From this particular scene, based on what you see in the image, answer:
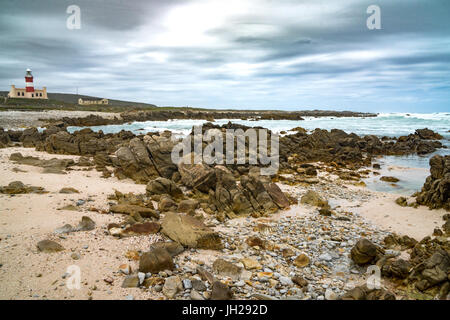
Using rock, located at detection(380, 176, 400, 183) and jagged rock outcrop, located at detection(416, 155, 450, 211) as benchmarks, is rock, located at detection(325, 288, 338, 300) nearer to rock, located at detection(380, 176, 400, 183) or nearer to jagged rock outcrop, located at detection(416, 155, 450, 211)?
jagged rock outcrop, located at detection(416, 155, 450, 211)

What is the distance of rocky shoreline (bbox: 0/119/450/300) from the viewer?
623 cm

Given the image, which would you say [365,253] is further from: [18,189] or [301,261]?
[18,189]

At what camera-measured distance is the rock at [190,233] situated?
8.05 metres

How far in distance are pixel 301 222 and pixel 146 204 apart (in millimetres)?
5899

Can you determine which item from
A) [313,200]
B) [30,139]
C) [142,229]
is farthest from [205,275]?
[30,139]

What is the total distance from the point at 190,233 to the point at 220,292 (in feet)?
8.75

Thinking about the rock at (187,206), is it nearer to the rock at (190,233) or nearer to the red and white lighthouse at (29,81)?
the rock at (190,233)

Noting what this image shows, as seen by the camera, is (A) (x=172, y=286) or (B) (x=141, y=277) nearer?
(A) (x=172, y=286)

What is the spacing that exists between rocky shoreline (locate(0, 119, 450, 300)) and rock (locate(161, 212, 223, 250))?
0.03m

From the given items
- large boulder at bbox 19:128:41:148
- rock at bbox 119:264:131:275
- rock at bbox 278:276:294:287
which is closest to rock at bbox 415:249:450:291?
rock at bbox 278:276:294:287

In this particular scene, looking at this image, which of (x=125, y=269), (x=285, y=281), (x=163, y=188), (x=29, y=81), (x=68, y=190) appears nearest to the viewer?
(x=125, y=269)

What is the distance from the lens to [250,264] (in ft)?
23.9

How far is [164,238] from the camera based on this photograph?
830 centimetres
